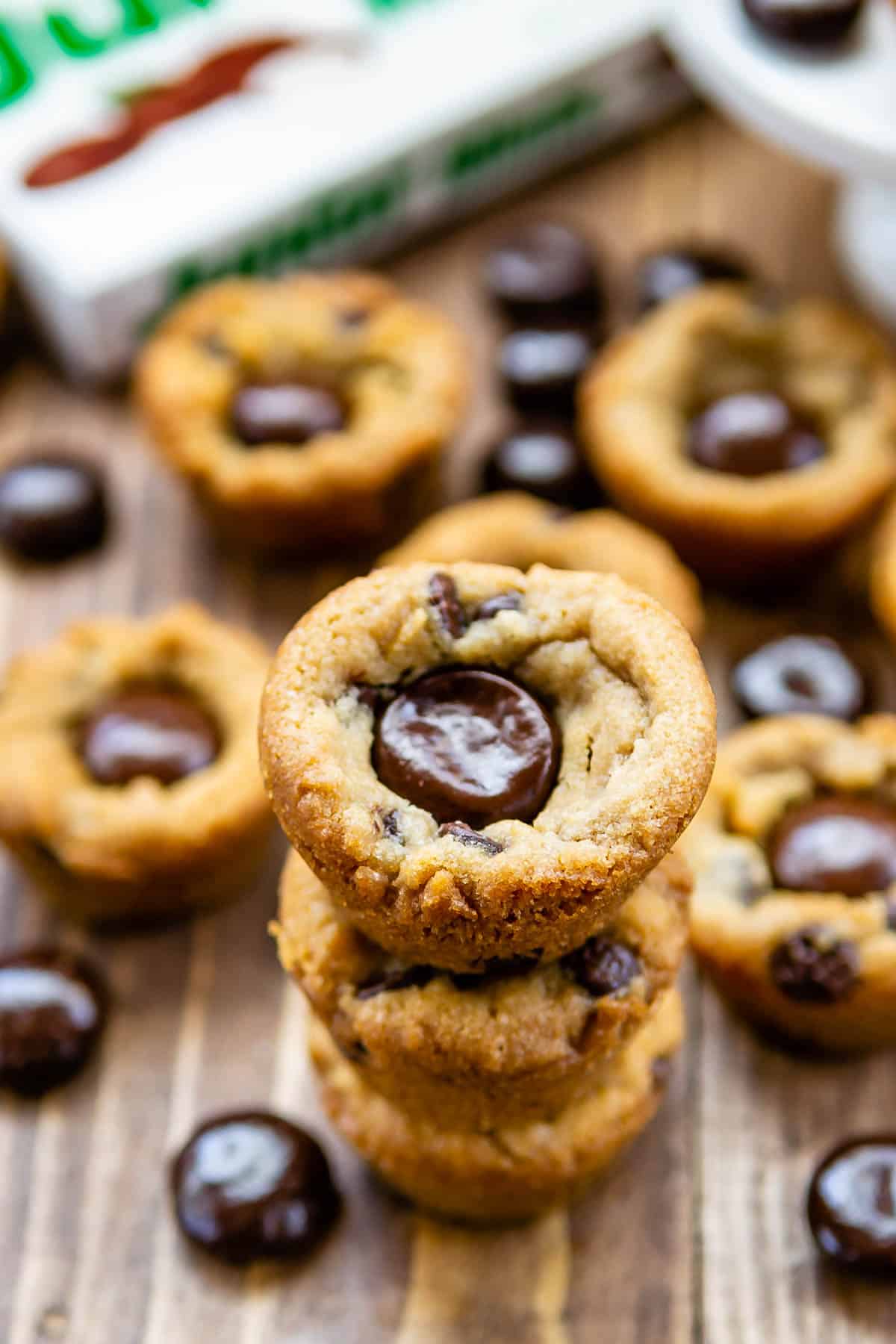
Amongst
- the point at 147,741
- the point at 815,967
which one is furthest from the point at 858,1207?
the point at 147,741

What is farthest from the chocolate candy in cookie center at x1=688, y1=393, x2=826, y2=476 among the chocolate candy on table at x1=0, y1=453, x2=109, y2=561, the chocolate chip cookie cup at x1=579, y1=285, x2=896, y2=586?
the chocolate candy on table at x1=0, y1=453, x2=109, y2=561

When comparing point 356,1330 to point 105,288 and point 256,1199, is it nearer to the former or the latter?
point 256,1199

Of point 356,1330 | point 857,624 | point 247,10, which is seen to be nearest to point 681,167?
point 247,10

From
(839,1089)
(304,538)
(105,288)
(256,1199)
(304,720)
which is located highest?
(304,720)

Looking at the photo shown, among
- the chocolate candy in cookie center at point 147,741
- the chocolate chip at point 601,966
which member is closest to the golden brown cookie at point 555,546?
the chocolate candy in cookie center at point 147,741

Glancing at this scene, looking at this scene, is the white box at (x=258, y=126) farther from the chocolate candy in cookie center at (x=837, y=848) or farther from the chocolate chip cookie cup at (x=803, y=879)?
the chocolate candy in cookie center at (x=837, y=848)

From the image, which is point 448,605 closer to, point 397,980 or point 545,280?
point 397,980
